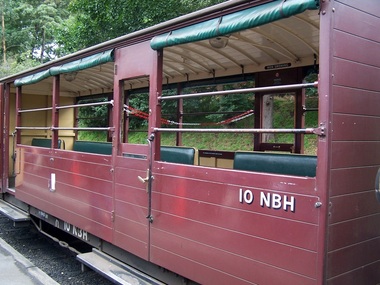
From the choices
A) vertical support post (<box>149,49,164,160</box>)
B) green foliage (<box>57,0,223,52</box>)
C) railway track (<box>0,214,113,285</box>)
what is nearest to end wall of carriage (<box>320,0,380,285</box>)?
vertical support post (<box>149,49,164,160</box>)

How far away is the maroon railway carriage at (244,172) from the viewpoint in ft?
7.07

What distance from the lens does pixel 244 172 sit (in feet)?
8.31

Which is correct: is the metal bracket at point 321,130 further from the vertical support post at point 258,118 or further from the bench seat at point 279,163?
the vertical support post at point 258,118

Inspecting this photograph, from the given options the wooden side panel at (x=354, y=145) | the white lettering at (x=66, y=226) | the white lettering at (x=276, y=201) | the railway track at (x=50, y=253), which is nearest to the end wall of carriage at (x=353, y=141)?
the wooden side panel at (x=354, y=145)

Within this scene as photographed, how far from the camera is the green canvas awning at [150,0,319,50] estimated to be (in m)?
2.16

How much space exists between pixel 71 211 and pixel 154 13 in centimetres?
699

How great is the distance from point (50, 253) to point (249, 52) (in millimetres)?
4360

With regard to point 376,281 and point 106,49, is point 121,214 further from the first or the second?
point 376,281

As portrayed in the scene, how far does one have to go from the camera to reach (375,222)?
8.11 ft

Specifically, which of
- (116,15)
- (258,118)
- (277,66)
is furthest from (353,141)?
(116,15)

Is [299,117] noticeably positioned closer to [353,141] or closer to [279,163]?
[279,163]

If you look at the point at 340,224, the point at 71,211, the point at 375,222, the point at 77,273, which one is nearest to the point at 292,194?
the point at 340,224

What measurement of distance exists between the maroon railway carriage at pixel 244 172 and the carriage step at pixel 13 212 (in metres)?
0.74

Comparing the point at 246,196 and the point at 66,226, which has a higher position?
the point at 246,196
